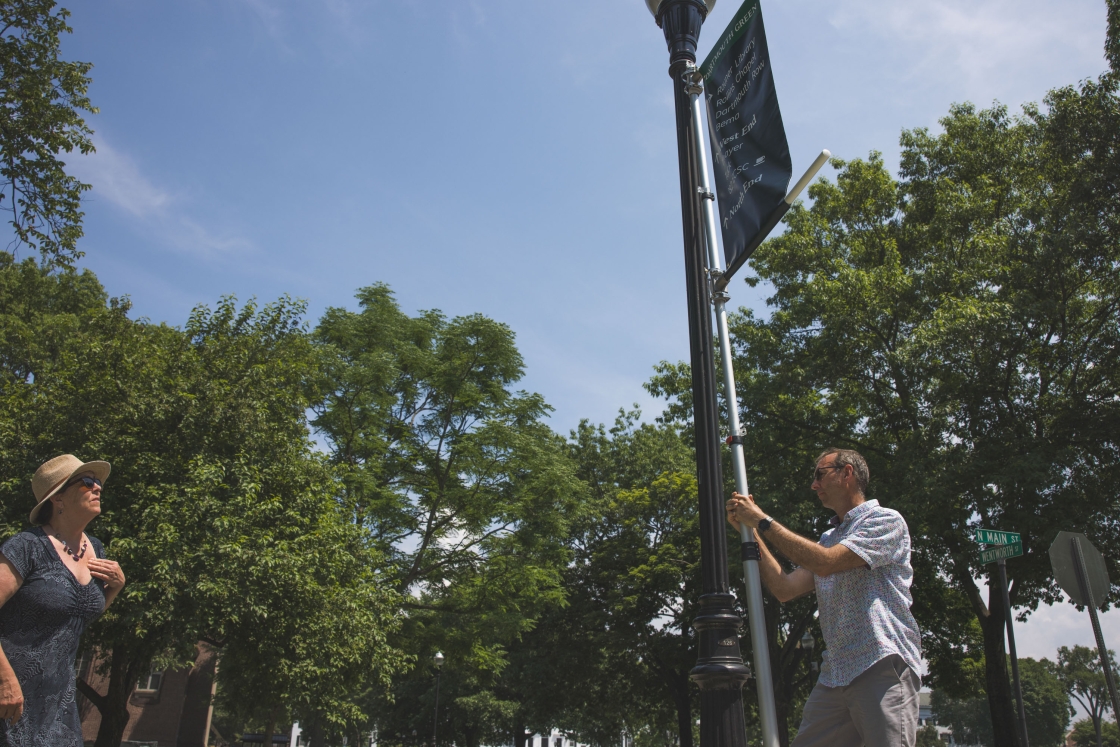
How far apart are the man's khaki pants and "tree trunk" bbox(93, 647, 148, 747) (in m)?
18.2

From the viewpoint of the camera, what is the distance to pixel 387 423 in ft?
81.8

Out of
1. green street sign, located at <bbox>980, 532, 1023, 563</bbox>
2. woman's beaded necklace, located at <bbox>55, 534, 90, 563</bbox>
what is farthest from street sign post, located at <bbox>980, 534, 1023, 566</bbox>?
woman's beaded necklace, located at <bbox>55, 534, 90, 563</bbox>

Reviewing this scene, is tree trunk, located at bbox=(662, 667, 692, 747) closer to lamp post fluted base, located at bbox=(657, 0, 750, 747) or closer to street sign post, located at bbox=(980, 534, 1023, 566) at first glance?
street sign post, located at bbox=(980, 534, 1023, 566)

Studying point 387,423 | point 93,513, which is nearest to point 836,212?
point 387,423

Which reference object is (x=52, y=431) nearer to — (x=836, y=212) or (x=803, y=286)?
(x=803, y=286)

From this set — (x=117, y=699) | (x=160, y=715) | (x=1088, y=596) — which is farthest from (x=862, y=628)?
(x=160, y=715)

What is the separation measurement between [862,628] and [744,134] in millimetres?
3727

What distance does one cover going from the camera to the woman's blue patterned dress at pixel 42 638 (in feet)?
11.6

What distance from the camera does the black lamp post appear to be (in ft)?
14.3

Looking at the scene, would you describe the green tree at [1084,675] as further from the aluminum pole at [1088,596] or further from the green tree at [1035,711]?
the aluminum pole at [1088,596]

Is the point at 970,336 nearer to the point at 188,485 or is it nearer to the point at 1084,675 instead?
the point at 188,485

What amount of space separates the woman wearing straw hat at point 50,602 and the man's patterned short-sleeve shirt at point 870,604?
3.56m

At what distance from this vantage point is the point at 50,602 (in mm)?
3689

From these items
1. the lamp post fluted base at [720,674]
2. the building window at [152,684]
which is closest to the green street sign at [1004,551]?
the lamp post fluted base at [720,674]
